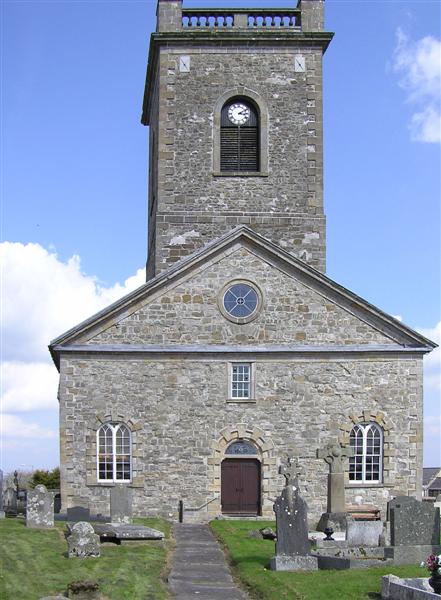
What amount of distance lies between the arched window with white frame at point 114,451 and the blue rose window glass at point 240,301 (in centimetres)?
488

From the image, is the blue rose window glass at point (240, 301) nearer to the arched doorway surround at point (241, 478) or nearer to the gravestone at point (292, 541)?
the arched doorway surround at point (241, 478)

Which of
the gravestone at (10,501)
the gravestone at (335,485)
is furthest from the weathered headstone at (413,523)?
the gravestone at (10,501)

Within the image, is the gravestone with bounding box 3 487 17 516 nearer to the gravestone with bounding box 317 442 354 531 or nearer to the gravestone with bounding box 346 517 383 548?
the gravestone with bounding box 317 442 354 531

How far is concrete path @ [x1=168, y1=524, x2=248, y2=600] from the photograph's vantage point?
679 inches

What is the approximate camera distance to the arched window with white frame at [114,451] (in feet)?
99.8

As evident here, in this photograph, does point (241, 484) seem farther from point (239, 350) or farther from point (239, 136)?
point (239, 136)

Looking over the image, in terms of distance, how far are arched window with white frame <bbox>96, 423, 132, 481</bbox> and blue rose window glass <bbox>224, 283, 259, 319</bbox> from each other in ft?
16.0

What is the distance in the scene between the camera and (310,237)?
3419 centimetres

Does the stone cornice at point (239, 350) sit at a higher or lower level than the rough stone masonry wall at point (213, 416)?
higher

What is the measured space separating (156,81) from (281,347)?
11965mm

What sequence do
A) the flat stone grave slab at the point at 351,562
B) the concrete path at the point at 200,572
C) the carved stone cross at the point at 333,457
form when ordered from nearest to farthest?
the concrete path at the point at 200,572, the flat stone grave slab at the point at 351,562, the carved stone cross at the point at 333,457

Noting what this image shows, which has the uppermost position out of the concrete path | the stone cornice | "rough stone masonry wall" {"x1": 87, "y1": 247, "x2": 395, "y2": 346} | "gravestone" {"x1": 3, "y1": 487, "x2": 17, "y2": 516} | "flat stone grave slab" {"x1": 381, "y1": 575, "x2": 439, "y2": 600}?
"rough stone masonry wall" {"x1": 87, "y1": 247, "x2": 395, "y2": 346}

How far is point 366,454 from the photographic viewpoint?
30.9 m

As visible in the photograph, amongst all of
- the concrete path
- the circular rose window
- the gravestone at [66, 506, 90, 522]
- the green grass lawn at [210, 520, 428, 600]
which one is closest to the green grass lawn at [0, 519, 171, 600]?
the concrete path
